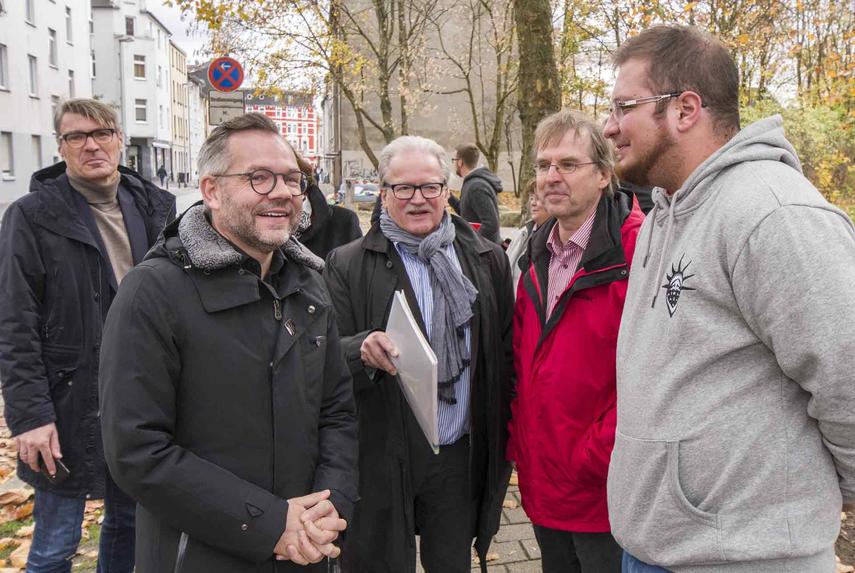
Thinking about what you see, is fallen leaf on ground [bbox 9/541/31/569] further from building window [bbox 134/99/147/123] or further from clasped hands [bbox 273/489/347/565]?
building window [bbox 134/99/147/123]

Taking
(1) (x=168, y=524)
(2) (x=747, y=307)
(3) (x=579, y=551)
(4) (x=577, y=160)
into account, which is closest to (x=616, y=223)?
(4) (x=577, y=160)

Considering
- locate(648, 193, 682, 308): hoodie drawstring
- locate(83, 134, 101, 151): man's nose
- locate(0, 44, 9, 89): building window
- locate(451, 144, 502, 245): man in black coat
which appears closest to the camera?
locate(648, 193, 682, 308): hoodie drawstring

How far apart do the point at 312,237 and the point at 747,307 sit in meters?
3.00

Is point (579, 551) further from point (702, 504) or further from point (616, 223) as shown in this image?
point (616, 223)

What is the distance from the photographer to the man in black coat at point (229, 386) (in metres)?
1.91

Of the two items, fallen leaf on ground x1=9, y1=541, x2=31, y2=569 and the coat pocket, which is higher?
the coat pocket

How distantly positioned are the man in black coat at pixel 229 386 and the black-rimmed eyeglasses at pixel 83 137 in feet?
4.54

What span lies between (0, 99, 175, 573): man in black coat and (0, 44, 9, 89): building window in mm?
31877

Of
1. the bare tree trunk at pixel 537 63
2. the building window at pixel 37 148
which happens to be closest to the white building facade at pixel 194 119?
the building window at pixel 37 148

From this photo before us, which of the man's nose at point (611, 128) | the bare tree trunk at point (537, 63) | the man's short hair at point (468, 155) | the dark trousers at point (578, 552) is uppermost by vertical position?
the bare tree trunk at point (537, 63)

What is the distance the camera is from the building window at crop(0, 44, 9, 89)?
96.7 ft

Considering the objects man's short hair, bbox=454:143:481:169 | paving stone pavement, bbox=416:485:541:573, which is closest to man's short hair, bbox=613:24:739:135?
paving stone pavement, bbox=416:485:541:573

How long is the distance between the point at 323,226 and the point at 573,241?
6.38 ft

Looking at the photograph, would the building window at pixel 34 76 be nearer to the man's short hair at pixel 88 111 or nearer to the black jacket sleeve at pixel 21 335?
the man's short hair at pixel 88 111
